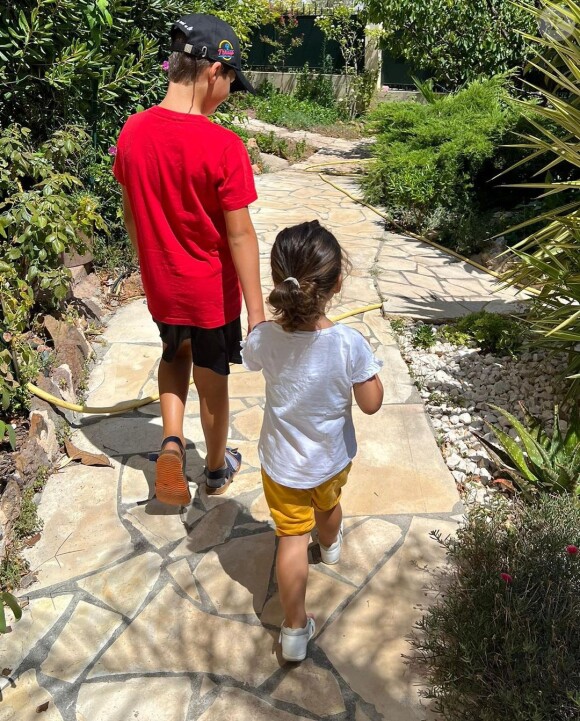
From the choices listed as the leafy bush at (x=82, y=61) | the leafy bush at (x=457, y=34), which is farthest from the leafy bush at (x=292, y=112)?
the leafy bush at (x=82, y=61)

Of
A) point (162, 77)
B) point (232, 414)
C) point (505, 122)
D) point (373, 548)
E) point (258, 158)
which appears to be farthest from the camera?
point (258, 158)

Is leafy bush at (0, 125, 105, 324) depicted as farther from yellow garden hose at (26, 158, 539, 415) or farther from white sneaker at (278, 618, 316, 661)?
white sneaker at (278, 618, 316, 661)

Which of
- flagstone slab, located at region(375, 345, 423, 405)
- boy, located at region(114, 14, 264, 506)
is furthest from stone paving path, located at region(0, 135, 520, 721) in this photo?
boy, located at region(114, 14, 264, 506)

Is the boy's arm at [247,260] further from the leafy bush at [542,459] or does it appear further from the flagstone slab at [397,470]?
the leafy bush at [542,459]

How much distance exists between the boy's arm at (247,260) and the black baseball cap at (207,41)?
20.3 inches

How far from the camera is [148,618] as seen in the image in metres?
2.26

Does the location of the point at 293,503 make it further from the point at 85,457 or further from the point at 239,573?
the point at 85,457

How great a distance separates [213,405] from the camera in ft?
8.52

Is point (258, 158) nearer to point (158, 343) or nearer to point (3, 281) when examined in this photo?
point (158, 343)

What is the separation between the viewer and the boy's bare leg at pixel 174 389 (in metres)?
2.58

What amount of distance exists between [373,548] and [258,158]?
27.5 ft

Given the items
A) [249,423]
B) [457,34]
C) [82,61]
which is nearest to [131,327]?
[249,423]

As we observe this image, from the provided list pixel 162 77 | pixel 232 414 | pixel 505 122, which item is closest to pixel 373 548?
pixel 232 414

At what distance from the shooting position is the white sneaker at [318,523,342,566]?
2436 millimetres
